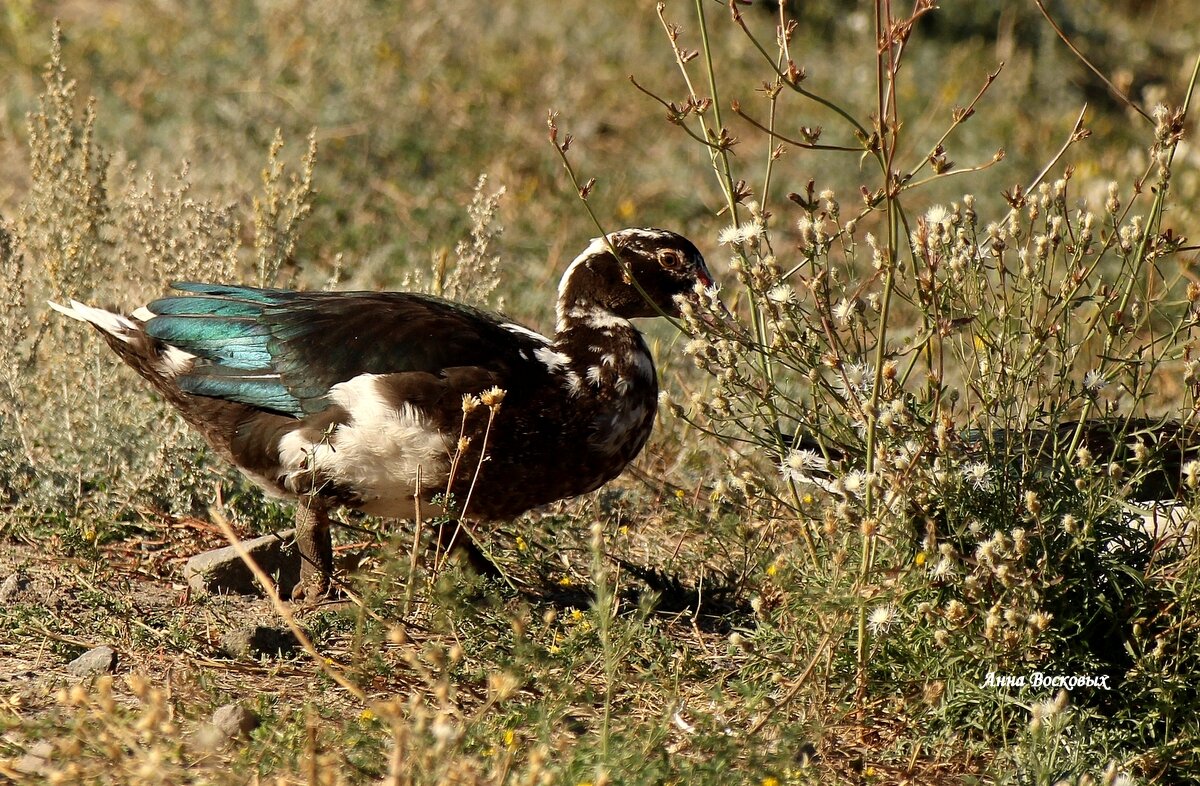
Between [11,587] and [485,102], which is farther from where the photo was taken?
[485,102]

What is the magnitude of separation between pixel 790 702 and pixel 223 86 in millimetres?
6139

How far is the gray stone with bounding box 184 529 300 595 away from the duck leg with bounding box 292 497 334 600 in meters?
0.05

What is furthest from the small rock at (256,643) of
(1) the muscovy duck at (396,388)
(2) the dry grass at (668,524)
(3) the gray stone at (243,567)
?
(1) the muscovy duck at (396,388)

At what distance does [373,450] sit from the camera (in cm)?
429

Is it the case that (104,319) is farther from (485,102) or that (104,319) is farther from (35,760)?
(485,102)

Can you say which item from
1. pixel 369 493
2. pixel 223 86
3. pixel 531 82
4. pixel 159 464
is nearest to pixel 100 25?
pixel 223 86

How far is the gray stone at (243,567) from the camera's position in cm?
451

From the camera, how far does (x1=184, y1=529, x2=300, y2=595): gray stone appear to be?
4.51m

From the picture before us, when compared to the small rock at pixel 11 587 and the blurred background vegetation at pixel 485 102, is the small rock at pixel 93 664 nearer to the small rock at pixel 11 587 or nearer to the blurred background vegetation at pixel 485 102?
the small rock at pixel 11 587

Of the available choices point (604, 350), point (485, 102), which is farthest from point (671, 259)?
point (485, 102)

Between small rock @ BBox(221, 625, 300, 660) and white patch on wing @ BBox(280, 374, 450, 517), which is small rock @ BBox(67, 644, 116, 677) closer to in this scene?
small rock @ BBox(221, 625, 300, 660)

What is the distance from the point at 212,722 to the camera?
3.48 metres

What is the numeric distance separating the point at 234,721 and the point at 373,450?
3.45 feet

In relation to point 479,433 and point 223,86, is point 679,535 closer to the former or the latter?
point 479,433
